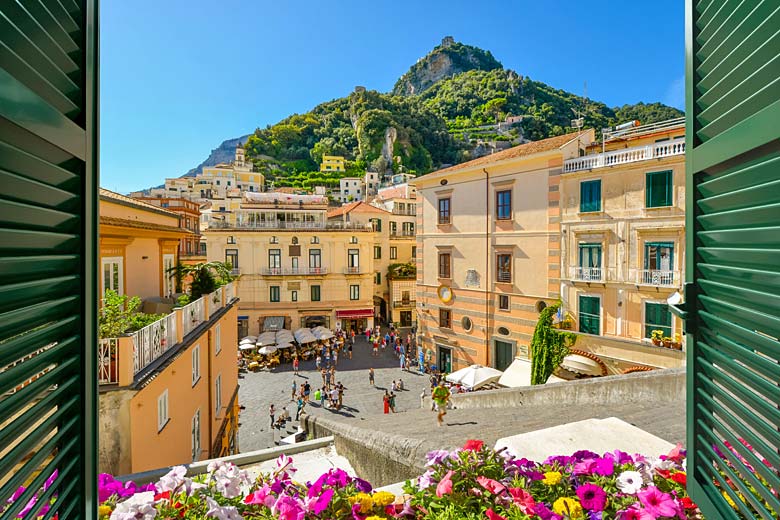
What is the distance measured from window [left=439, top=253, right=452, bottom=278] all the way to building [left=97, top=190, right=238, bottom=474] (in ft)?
37.5

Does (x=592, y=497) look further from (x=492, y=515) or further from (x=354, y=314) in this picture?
(x=354, y=314)

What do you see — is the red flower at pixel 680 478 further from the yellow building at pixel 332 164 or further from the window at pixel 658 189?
the yellow building at pixel 332 164

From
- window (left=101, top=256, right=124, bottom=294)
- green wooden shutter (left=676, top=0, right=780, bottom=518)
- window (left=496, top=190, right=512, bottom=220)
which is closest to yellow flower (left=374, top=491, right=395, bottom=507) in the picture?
green wooden shutter (left=676, top=0, right=780, bottom=518)

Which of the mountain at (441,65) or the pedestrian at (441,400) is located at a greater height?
the mountain at (441,65)

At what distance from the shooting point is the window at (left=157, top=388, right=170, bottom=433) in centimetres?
643

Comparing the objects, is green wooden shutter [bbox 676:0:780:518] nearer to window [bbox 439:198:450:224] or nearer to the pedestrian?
the pedestrian

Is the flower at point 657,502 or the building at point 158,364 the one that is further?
the building at point 158,364

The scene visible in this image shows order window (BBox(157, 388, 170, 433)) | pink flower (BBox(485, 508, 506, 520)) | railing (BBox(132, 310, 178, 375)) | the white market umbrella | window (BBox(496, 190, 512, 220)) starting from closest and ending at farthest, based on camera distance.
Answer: pink flower (BBox(485, 508, 506, 520)), railing (BBox(132, 310, 178, 375)), window (BBox(157, 388, 170, 433)), the white market umbrella, window (BBox(496, 190, 512, 220))

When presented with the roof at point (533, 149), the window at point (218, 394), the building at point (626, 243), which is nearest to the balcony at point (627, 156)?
the building at point (626, 243)

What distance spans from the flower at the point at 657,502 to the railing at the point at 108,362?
597 cm

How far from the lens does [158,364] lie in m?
6.54

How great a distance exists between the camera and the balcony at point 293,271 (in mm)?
30281

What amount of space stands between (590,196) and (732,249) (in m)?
16.3

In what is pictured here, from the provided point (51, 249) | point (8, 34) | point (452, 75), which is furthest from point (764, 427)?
point (452, 75)
